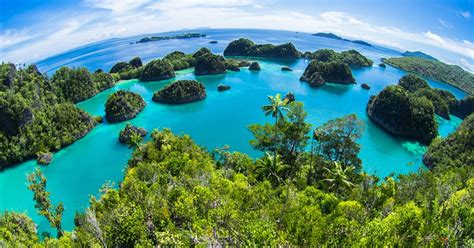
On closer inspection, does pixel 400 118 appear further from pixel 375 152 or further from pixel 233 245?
pixel 233 245

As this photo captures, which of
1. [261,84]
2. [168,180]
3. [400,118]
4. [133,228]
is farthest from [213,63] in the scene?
[133,228]

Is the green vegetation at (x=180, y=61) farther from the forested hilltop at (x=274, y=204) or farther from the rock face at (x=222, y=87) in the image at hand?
the forested hilltop at (x=274, y=204)

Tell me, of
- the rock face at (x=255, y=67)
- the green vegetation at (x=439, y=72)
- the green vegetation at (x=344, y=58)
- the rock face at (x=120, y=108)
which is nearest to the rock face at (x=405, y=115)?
the rock face at (x=255, y=67)

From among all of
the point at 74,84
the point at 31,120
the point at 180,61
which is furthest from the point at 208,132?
the point at 180,61

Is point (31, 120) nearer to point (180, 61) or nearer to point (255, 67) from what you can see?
point (180, 61)

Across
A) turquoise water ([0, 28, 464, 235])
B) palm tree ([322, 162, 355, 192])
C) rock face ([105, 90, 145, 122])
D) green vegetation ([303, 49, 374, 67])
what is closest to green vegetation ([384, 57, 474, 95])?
turquoise water ([0, 28, 464, 235])
